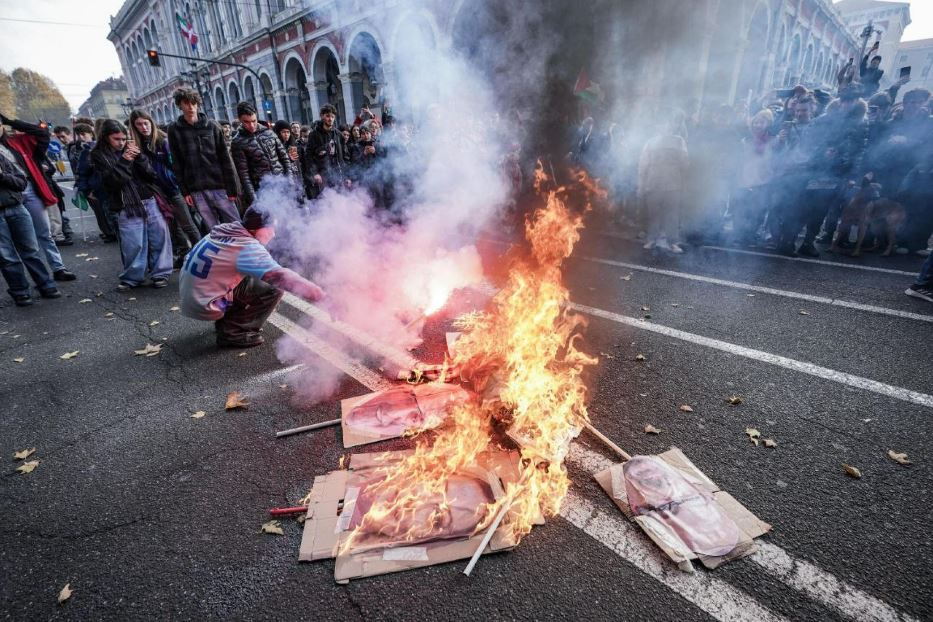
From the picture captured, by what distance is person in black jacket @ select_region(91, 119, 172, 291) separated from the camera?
225 inches

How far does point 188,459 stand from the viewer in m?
2.85

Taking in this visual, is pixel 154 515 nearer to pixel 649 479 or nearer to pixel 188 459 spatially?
pixel 188 459

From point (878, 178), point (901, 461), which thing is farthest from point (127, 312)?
point (878, 178)

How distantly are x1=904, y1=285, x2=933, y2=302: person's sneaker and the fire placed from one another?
4.39 m

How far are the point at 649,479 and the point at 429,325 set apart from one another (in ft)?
9.29

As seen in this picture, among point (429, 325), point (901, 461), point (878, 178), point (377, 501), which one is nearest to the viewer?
point (377, 501)

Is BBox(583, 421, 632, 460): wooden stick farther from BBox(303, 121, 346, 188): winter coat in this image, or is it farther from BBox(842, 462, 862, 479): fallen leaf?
BBox(303, 121, 346, 188): winter coat

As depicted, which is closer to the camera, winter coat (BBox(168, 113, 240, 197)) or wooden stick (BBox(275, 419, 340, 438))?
wooden stick (BBox(275, 419, 340, 438))

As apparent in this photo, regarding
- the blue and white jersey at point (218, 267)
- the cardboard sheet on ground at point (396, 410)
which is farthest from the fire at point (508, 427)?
the blue and white jersey at point (218, 267)

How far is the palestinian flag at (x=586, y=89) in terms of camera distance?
436 inches

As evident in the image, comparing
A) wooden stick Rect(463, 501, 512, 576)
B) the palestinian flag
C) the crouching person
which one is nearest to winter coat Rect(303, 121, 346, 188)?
the crouching person

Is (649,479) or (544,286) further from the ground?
(544,286)

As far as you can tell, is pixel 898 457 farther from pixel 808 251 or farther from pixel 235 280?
pixel 808 251

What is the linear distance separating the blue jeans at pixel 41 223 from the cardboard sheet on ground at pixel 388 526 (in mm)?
7017
